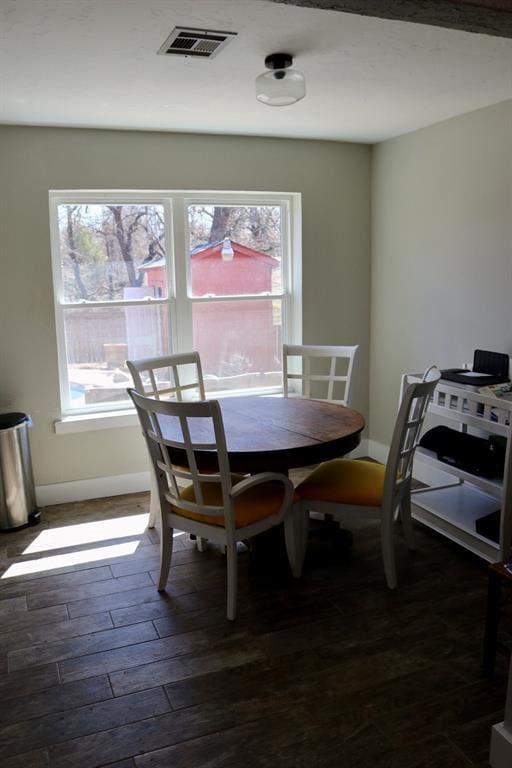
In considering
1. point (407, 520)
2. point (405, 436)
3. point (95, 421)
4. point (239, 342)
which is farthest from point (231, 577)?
point (239, 342)

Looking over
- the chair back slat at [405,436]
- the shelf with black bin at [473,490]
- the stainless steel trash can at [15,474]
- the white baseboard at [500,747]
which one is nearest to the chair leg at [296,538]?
A: the chair back slat at [405,436]

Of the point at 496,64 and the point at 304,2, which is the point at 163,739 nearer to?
the point at 304,2

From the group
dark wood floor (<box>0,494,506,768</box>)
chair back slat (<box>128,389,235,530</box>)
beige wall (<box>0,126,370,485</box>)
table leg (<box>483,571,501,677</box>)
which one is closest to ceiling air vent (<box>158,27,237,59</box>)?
chair back slat (<box>128,389,235,530</box>)

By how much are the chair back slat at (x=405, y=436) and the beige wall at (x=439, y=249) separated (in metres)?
0.96

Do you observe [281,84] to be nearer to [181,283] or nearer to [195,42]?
[195,42]

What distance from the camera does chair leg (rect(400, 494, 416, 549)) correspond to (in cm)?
321

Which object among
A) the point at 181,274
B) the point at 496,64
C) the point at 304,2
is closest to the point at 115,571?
the point at 181,274

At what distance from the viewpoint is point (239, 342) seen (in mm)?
4512

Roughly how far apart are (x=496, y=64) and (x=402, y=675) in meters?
2.52

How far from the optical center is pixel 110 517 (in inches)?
152

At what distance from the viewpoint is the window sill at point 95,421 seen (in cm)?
399

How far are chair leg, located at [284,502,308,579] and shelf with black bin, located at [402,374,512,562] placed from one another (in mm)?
829

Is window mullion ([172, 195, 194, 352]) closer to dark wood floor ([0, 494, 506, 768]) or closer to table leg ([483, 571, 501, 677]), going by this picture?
dark wood floor ([0, 494, 506, 768])

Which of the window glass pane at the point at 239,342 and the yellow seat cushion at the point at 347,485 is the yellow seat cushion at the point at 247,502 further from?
the window glass pane at the point at 239,342
